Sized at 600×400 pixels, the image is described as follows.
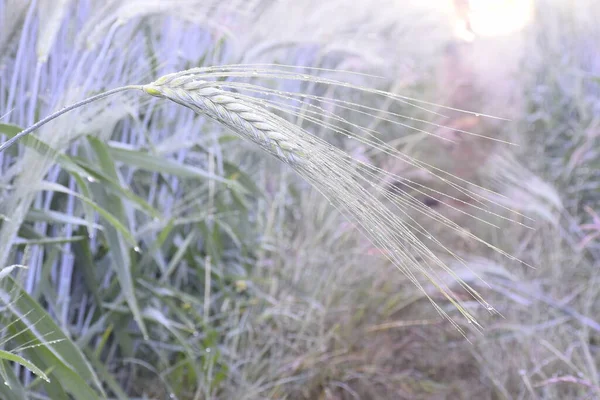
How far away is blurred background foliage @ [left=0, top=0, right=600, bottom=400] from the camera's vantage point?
1.24 m

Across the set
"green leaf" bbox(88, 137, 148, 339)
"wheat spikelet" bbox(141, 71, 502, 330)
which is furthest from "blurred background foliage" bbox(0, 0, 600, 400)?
"wheat spikelet" bbox(141, 71, 502, 330)

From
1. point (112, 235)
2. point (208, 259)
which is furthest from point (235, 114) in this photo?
point (208, 259)

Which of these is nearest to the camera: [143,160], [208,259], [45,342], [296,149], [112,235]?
[296,149]

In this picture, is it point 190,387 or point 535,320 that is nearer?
point 190,387

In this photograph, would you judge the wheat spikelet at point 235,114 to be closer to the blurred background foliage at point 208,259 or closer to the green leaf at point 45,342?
the blurred background foliage at point 208,259

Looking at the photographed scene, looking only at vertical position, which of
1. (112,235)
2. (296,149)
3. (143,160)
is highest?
(296,149)

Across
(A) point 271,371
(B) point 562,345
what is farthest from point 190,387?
(B) point 562,345

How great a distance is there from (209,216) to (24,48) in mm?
611

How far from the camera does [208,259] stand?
1.67 meters

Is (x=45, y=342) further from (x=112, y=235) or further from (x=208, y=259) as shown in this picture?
(x=208, y=259)

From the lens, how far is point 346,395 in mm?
1841

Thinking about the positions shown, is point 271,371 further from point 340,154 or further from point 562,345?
point 340,154

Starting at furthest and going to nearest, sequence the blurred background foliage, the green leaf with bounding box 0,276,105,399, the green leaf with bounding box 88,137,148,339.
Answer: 1. the green leaf with bounding box 88,137,148,339
2. the blurred background foliage
3. the green leaf with bounding box 0,276,105,399

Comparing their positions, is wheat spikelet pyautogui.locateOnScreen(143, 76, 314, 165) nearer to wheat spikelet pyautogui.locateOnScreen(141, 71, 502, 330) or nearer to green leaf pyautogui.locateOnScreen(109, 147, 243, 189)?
wheat spikelet pyautogui.locateOnScreen(141, 71, 502, 330)
